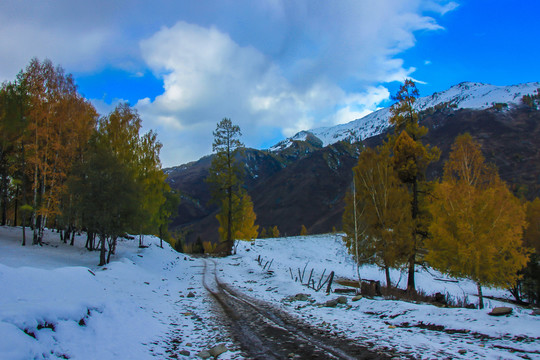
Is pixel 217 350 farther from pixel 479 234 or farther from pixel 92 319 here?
pixel 479 234

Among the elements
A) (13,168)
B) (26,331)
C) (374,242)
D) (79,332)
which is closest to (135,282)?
(79,332)

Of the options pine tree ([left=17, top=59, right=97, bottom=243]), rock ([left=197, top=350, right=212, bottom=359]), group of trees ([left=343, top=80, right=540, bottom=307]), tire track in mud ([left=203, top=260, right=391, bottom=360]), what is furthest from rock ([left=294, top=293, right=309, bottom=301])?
pine tree ([left=17, top=59, right=97, bottom=243])

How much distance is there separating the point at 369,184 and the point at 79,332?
1660cm

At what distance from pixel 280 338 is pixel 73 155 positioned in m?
25.9

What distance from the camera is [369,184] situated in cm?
1850

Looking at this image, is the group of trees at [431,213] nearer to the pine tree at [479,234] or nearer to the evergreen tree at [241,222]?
the pine tree at [479,234]

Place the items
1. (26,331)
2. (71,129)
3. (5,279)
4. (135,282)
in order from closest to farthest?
(26,331) → (5,279) → (135,282) → (71,129)

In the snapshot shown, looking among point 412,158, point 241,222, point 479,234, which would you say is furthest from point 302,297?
point 241,222

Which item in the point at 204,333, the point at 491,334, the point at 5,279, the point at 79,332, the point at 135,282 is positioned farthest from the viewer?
the point at 135,282

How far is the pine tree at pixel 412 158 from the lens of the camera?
1869 centimetres

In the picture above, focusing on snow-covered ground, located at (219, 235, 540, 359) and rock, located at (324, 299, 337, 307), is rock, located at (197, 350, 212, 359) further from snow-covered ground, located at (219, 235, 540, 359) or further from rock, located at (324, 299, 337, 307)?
rock, located at (324, 299, 337, 307)

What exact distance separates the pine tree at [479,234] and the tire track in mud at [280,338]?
31.9 ft

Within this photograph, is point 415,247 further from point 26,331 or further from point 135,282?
point 26,331

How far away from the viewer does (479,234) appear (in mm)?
13688
